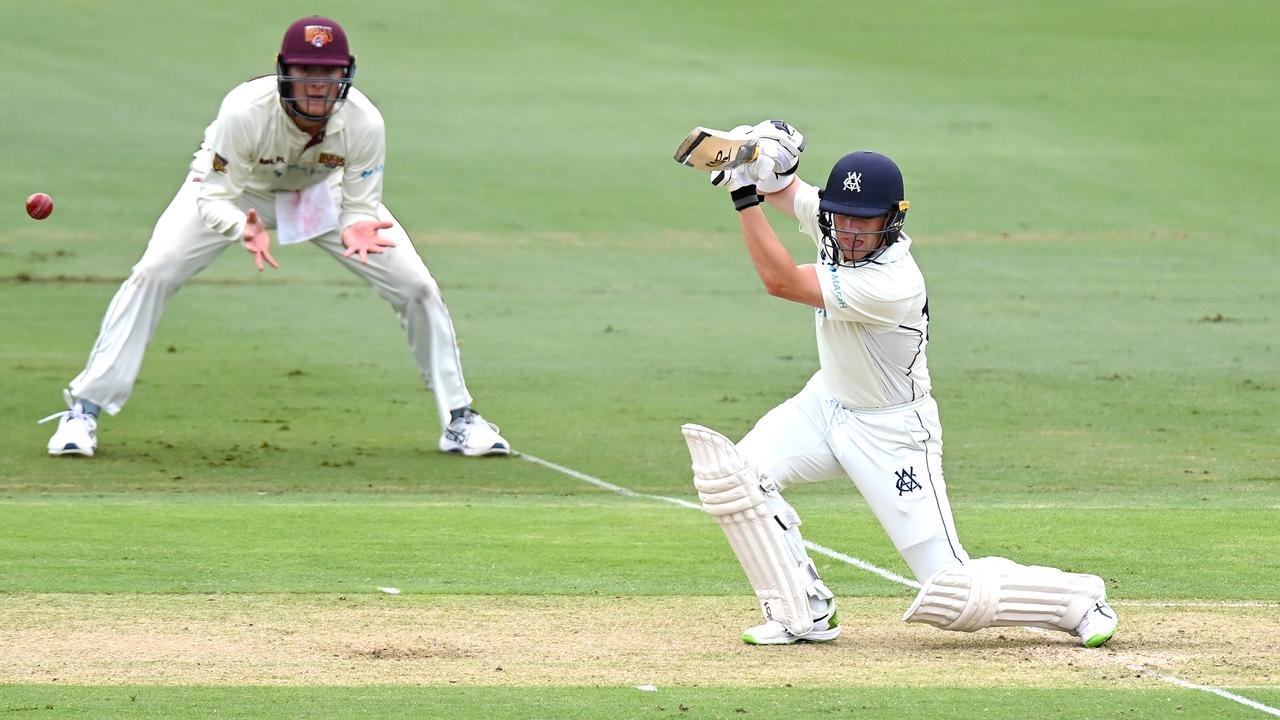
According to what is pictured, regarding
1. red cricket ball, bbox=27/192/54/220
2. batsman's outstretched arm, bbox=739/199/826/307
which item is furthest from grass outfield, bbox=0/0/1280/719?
red cricket ball, bbox=27/192/54/220

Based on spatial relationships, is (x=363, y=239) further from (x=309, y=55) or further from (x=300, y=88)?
(x=309, y=55)

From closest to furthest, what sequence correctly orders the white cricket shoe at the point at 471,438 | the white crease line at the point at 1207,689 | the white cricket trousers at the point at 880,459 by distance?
1. the white crease line at the point at 1207,689
2. the white cricket trousers at the point at 880,459
3. the white cricket shoe at the point at 471,438

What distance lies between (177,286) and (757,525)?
6.10 meters

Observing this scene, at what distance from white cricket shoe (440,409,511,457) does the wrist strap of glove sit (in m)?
5.61

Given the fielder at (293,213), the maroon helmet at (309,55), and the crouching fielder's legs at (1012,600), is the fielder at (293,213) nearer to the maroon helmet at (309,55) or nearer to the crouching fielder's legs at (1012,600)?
the maroon helmet at (309,55)

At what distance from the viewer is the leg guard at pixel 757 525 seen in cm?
774

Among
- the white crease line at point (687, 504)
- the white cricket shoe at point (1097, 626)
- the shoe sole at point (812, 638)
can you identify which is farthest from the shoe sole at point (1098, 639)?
the white crease line at point (687, 504)

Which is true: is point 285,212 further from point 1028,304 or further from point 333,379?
point 1028,304

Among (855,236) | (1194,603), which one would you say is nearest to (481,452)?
(1194,603)

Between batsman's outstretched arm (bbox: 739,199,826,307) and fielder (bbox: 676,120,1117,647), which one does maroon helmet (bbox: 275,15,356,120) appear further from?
batsman's outstretched arm (bbox: 739,199,826,307)

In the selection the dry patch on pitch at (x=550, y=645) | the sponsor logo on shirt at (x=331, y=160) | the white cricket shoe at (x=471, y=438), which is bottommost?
the white cricket shoe at (x=471, y=438)

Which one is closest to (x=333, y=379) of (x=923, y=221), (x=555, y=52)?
(x=923, y=221)

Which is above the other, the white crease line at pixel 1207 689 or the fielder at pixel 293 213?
the fielder at pixel 293 213

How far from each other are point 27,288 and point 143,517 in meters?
11.0
